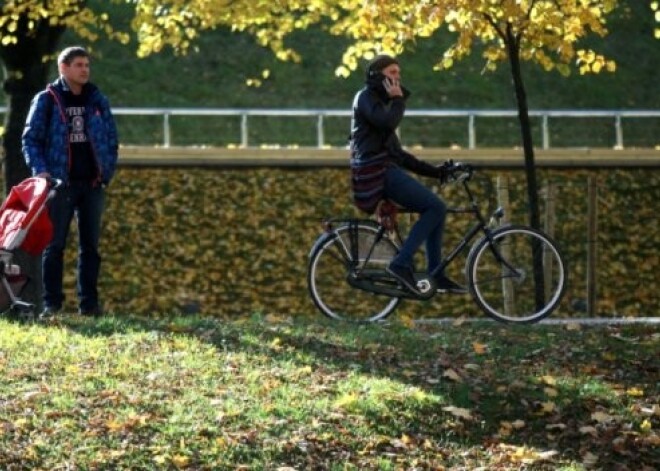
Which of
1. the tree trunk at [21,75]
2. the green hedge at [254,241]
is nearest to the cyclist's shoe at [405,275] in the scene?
the tree trunk at [21,75]

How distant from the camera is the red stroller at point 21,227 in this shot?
1145 cm

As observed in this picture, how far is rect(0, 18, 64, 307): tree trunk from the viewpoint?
15.9m

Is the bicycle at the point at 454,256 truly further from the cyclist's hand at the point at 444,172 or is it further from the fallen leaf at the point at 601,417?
the fallen leaf at the point at 601,417

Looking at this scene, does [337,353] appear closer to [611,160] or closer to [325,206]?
[325,206]

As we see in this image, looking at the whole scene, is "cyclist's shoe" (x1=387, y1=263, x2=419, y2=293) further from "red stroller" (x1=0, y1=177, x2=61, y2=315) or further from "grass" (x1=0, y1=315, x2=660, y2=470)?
"red stroller" (x1=0, y1=177, x2=61, y2=315)

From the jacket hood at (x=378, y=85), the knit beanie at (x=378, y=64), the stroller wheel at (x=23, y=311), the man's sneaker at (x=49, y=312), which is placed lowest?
the man's sneaker at (x=49, y=312)

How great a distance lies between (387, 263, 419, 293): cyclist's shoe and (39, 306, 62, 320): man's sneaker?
2428 millimetres

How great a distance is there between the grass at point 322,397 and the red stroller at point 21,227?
1.18ft

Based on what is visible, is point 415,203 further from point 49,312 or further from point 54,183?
point 49,312

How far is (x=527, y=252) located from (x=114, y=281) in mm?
11500

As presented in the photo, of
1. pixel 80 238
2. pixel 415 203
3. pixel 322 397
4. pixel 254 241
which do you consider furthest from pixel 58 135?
pixel 254 241

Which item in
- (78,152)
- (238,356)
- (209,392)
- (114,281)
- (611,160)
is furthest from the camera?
(611,160)

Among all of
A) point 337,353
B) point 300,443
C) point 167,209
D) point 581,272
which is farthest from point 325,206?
point 300,443

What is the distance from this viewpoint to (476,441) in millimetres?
9281
